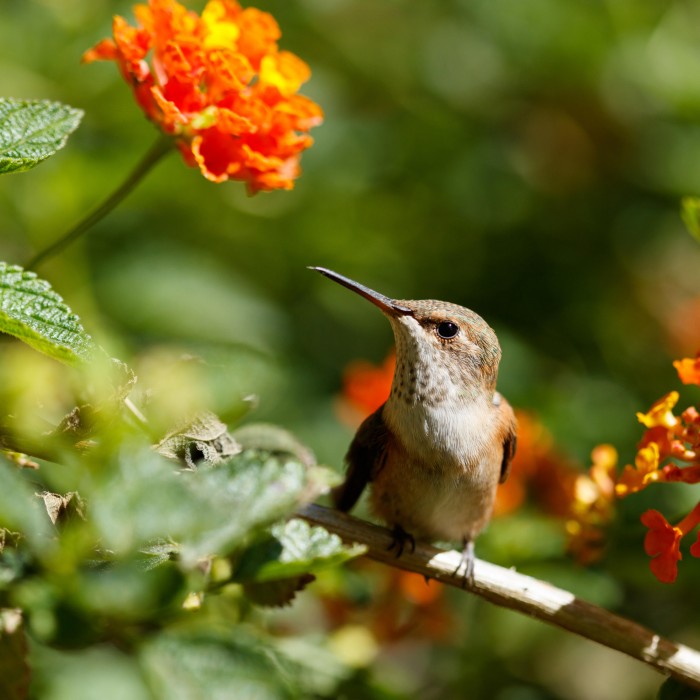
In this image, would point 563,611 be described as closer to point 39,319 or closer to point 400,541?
point 400,541

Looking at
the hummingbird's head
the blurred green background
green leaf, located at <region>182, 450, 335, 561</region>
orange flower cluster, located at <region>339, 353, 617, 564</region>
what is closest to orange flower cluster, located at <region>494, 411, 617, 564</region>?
orange flower cluster, located at <region>339, 353, 617, 564</region>

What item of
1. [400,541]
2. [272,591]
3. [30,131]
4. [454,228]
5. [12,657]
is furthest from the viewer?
[454,228]

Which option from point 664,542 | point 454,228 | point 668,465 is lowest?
point 454,228

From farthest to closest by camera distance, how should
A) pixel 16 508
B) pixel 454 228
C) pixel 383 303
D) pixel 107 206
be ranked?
pixel 454 228, pixel 383 303, pixel 107 206, pixel 16 508

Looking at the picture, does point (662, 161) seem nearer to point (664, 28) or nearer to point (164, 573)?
point (664, 28)

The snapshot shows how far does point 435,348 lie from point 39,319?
1190 millimetres

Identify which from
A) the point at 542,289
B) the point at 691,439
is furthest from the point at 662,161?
the point at 691,439

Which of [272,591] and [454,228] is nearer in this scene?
[272,591]

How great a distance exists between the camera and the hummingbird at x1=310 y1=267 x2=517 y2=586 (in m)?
2.34

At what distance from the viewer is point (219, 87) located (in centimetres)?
172

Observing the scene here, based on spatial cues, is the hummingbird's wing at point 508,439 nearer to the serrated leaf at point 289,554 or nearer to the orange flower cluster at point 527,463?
the orange flower cluster at point 527,463

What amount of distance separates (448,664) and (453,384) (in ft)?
3.72

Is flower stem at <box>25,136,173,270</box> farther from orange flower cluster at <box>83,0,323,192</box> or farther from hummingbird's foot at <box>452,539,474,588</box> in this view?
hummingbird's foot at <box>452,539,474,588</box>

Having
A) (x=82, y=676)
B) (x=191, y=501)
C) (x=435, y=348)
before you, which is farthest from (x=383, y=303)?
(x=191, y=501)
